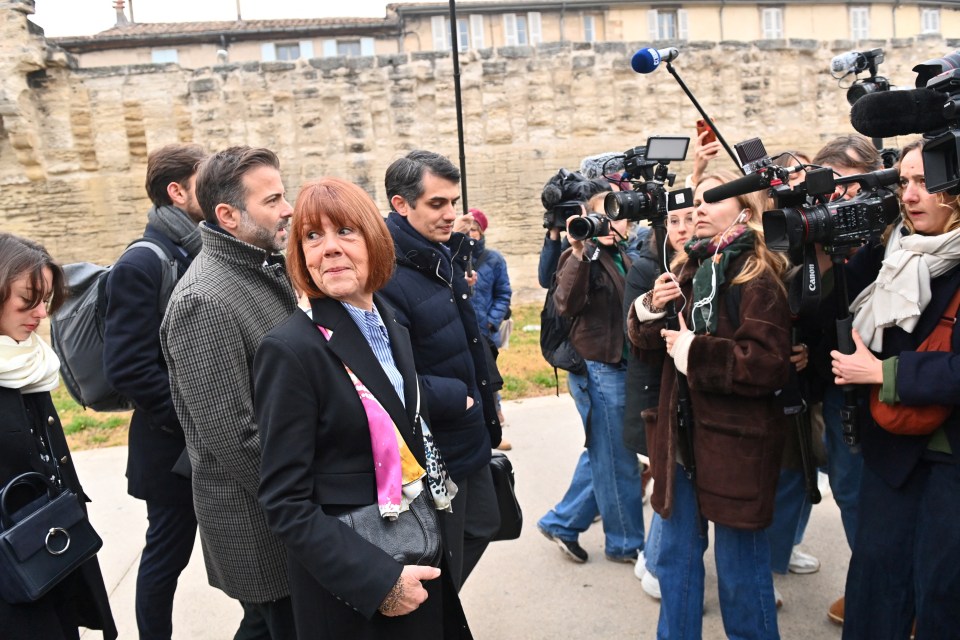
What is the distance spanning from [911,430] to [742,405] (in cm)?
55

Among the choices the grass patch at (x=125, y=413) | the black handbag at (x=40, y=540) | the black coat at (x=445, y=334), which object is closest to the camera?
the black handbag at (x=40, y=540)

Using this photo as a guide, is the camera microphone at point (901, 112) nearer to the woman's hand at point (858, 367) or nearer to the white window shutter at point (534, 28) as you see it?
the woman's hand at point (858, 367)

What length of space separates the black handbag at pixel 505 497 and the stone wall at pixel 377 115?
479 inches

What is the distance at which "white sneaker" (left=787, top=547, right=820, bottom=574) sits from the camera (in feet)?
12.0

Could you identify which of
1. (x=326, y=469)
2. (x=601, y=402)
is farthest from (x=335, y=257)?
(x=601, y=402)

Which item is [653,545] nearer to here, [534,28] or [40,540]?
[40,540]

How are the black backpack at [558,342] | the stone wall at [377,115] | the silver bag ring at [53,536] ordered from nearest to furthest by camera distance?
the silver bag ring at [53,536] → the black backpack at [558,342] → the stone wall at [377,115]

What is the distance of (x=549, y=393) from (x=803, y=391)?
438 cm

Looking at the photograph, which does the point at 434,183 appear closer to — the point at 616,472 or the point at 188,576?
the point at 616,472

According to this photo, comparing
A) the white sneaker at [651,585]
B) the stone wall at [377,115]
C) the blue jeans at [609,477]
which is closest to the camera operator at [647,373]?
the white sneaker at [651,585]

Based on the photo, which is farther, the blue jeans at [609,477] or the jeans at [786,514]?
the blue jeans at [609,477]

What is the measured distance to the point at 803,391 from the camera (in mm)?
3123

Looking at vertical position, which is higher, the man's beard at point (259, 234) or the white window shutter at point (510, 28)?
the white window shutter at point (510, 28)

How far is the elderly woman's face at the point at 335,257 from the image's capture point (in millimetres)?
1929
